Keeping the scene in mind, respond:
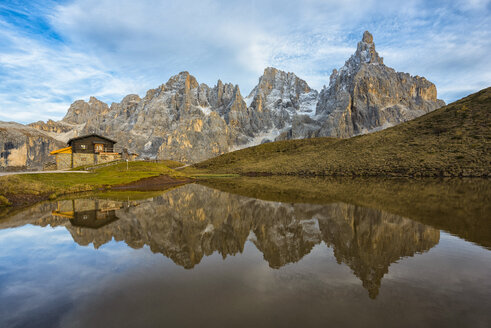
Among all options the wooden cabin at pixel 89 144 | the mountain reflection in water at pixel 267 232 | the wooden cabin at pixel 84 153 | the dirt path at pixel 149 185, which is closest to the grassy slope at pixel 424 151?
the dirt path at pixel 149 185

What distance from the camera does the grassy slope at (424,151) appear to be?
165ft

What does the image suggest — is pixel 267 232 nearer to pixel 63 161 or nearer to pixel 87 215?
pixel 87 215

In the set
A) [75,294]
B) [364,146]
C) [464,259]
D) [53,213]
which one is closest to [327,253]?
[464,259]

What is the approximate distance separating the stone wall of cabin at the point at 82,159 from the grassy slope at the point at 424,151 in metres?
55.1

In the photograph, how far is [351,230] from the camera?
12617 mm

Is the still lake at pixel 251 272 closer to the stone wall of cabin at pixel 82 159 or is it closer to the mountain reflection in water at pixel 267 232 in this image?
the mountain reflection in water at pixel 267 232

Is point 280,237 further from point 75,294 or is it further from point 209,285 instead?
point 75,294

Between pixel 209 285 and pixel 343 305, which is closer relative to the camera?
pixel 343 305

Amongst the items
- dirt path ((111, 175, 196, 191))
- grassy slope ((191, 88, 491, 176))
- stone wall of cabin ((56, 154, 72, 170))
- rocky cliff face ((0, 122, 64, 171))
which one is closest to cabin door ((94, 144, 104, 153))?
stone wall of cabin ((56, 154, 72, 170))

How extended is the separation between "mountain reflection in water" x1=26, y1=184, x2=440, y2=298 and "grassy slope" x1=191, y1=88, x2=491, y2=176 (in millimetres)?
46834

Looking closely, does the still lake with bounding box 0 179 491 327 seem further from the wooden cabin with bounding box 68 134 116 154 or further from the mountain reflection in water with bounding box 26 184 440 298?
the wooden cabin with bounding box 68 134 116 154

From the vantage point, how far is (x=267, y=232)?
13234mm

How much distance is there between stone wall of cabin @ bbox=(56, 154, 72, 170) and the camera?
65.7 m

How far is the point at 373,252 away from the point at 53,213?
22740mm
